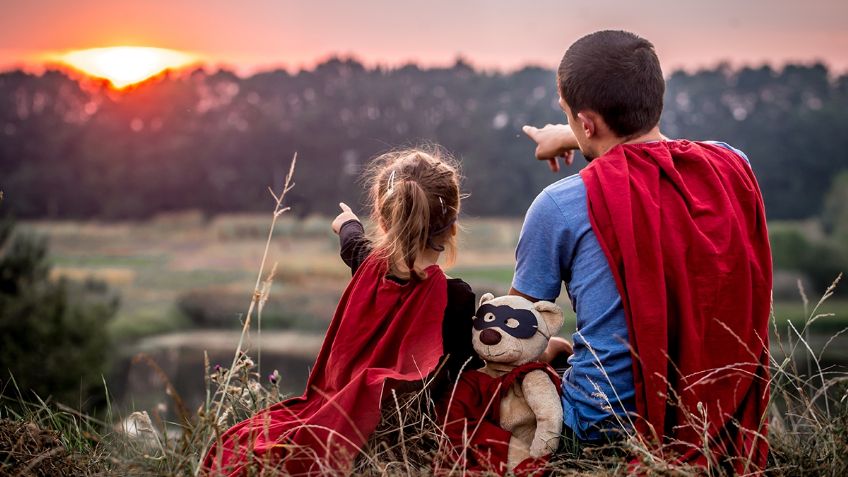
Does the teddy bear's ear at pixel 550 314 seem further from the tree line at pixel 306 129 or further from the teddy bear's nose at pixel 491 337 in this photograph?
the tree line at pixel 306 129

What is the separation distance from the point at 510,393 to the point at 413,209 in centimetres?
76

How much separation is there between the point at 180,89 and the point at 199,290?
11.6 meters

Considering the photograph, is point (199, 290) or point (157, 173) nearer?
point (157, 173)

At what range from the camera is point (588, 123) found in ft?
9.53

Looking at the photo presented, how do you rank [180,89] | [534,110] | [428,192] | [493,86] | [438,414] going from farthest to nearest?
1. [493,86]
2. [180,89]
3. [534,110]
4. [428,192]
5. [438,414]

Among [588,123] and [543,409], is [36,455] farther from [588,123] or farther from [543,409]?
[588,123]

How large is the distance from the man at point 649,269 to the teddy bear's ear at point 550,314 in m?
0.09

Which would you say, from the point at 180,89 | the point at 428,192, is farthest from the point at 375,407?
the point at 180,89

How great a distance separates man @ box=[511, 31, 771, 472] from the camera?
2707 millimetres

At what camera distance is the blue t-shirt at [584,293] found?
2787 millimetres

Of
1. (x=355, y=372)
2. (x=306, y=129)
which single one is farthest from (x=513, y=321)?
(x=306, y=129)

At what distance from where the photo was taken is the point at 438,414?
3.06m

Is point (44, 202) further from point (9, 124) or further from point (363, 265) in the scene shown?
point (363, 265)

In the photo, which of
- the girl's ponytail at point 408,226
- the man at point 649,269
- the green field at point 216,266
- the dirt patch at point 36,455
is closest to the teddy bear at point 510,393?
the man at point 649,269
